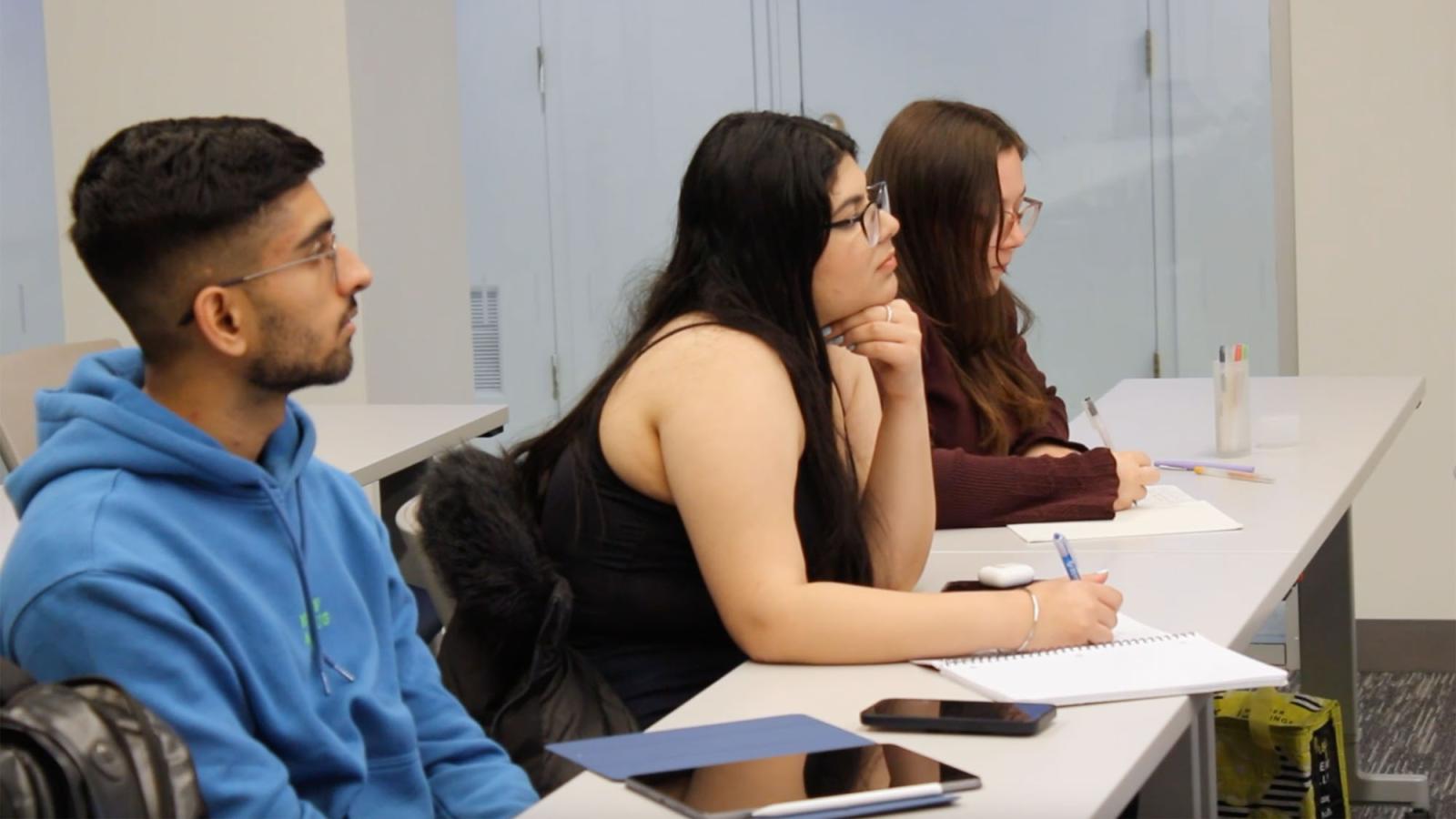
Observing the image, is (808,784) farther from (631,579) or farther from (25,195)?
(25,195)

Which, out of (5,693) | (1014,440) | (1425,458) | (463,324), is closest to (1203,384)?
(1425,458)

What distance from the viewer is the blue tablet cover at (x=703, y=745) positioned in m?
1.36

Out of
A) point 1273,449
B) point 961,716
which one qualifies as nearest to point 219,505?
point 961,716

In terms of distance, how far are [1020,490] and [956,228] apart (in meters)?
0.45

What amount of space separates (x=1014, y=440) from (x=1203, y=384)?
114cm

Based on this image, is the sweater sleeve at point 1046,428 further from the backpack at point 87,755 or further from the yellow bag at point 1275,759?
the backpack at point 87,755

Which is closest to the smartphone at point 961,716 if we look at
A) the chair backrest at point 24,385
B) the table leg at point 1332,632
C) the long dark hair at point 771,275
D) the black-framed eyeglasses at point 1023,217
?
the long dark hair at point 771,275

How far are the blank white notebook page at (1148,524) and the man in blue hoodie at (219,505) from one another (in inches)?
39.6

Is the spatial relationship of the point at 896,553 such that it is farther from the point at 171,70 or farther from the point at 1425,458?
the point at 171,70

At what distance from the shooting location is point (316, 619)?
1.47 metres

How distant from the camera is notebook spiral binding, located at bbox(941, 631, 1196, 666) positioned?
169 cm

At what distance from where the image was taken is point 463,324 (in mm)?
5094

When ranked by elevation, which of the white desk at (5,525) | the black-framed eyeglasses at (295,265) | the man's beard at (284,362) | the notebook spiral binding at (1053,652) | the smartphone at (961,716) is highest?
the black-framed eyeglasses at (295,265)

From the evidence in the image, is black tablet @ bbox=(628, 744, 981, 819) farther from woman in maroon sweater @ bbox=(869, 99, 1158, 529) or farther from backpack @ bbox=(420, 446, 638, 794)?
woman in maroon sweater @ bbox=(869, 99, 1158, 529)
